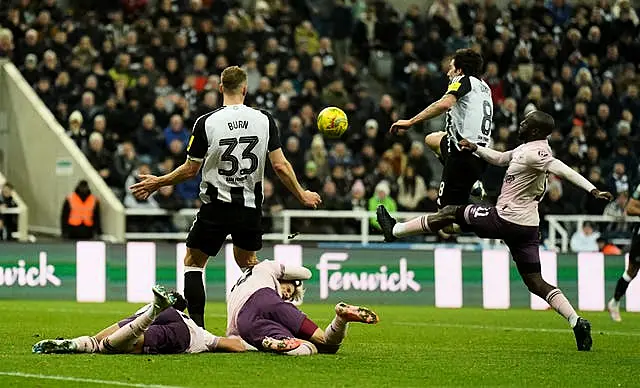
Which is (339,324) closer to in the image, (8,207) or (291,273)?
(291,273)

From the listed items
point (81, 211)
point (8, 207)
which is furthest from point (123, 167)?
point (8, 207)

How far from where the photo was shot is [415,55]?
1146 inches

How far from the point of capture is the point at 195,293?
1244 cm

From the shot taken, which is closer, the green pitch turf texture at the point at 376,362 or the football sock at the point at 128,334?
the green pitch turf texture at the point at 376,362

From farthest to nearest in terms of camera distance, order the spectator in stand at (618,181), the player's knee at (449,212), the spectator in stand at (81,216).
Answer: the spectator in stand at (618,181), the spectator in stand at (81,216), the player's knee at (449,212)

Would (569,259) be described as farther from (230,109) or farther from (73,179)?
(230,109)

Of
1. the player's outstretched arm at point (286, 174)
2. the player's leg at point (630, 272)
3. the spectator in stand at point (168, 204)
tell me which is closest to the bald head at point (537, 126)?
the player's outstretched arm at point (286, 174)

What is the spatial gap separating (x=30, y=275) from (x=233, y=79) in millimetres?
10499

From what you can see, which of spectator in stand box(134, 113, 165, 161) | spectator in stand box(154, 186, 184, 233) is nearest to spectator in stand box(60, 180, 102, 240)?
spectator in stand box(154, 186, 184, 233)

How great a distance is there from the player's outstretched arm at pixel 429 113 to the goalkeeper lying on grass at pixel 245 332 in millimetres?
1851

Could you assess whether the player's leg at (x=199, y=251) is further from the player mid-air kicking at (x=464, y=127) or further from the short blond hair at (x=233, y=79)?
the player mid-air kicking at (x=464, y=127)

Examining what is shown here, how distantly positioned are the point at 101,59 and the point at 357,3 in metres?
6.80

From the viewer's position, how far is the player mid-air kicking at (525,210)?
509 inches

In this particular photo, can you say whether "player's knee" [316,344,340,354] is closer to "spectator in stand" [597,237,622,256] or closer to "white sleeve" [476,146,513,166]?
"white sleeve" [476,146,513,166]
